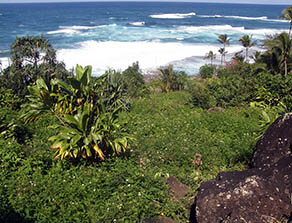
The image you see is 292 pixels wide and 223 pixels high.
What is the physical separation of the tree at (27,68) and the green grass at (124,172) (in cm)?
314

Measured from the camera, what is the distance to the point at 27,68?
41.3 ft

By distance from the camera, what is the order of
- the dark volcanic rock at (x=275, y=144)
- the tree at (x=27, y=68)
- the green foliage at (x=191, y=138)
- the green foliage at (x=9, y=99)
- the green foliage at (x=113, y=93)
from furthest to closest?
the tree at (x=27, y=68) < the green foliage at (x=113, y=93) < the green foliage at (x=9, y=99) < the green foliage at (x=191, y=138) < the dark volcanic rock at (x=275, y=144)

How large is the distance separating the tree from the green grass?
10.3 feet

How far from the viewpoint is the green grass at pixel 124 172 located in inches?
212

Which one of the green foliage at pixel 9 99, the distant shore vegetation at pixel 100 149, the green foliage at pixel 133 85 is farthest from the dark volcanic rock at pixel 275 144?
the green foliage at pixel 9 99

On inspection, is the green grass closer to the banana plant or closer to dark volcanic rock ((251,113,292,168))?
the banana plant

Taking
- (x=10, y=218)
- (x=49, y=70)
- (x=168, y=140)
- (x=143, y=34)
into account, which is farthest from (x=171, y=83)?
(x=143, y=34)

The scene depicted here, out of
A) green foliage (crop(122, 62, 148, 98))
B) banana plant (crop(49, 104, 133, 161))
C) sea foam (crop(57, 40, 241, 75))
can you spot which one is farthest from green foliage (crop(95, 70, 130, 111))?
sea foam (crop(57, 40, 241, 75))

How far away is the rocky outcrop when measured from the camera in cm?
Answer: 470

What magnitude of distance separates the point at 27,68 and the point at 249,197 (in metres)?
10.4

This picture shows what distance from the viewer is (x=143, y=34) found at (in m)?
55.5

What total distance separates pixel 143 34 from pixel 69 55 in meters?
22.8

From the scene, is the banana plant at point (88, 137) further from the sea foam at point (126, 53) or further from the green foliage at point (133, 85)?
the sea foam at point (126, 53)

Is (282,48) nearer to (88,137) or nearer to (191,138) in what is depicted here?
(191,138)
